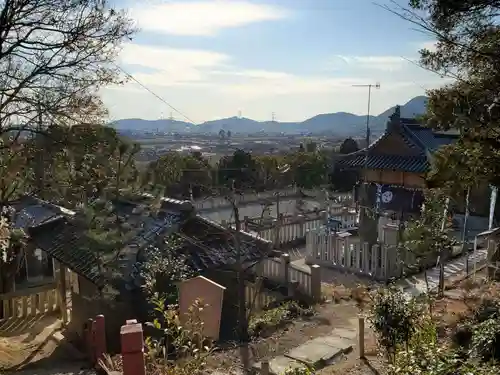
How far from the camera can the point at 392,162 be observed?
14.3 metres

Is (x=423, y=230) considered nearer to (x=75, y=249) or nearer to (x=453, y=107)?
(x=453, y=107)

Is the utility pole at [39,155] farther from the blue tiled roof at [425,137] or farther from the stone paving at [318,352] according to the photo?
the blue tiled roof at [425,137]

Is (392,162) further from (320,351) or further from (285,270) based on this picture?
(320,351)

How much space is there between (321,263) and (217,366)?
730 centimetres

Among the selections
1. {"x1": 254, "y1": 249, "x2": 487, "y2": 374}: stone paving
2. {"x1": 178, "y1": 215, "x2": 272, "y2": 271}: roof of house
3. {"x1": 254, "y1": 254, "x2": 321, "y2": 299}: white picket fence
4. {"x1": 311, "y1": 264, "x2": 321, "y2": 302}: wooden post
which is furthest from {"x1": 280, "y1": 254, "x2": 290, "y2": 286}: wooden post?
{"x1": 254, "y1": 249, "x2": 487, "y2": 374}: stone paving

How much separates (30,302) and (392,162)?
A: 33.5 ft

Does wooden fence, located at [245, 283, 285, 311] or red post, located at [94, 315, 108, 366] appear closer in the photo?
red post, located at [94, 315, 108, 366]

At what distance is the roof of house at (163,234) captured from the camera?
27.7 ft

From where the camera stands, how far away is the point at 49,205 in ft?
41.1

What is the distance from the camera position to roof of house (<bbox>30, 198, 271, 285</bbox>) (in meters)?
8.45

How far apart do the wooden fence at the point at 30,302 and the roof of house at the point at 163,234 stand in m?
1.04

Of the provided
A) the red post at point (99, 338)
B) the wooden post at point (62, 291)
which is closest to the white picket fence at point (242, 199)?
the wooden post at point (62, 291)

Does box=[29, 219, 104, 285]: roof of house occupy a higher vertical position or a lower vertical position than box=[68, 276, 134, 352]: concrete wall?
higher

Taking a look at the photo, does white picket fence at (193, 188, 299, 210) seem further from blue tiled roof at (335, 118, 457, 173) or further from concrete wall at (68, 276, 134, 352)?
concrete wall at (68, 276, 134, 352)
